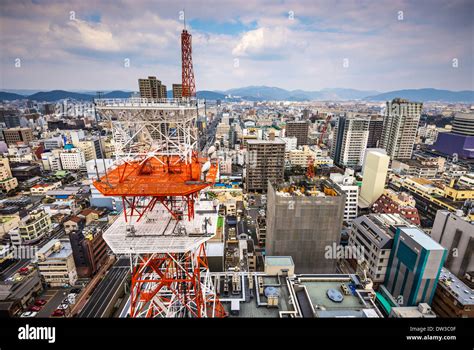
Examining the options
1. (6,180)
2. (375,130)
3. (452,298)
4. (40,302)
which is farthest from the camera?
(375,130)

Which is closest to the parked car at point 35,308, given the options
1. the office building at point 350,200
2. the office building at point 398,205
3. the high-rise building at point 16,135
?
the office building at point 350,200

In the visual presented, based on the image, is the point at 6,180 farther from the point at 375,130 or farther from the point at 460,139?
the point at 460,139

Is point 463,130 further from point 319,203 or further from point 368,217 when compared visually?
point 319,203

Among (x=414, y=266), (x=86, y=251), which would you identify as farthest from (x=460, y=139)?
(x=86, y=251)

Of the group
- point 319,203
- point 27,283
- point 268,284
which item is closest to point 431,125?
point 319,203

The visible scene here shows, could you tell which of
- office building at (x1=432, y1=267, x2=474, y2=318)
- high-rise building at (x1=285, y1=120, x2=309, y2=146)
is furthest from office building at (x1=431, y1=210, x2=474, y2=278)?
high-rise building at (x1=285, y1=120, x2=309, y2=146)
